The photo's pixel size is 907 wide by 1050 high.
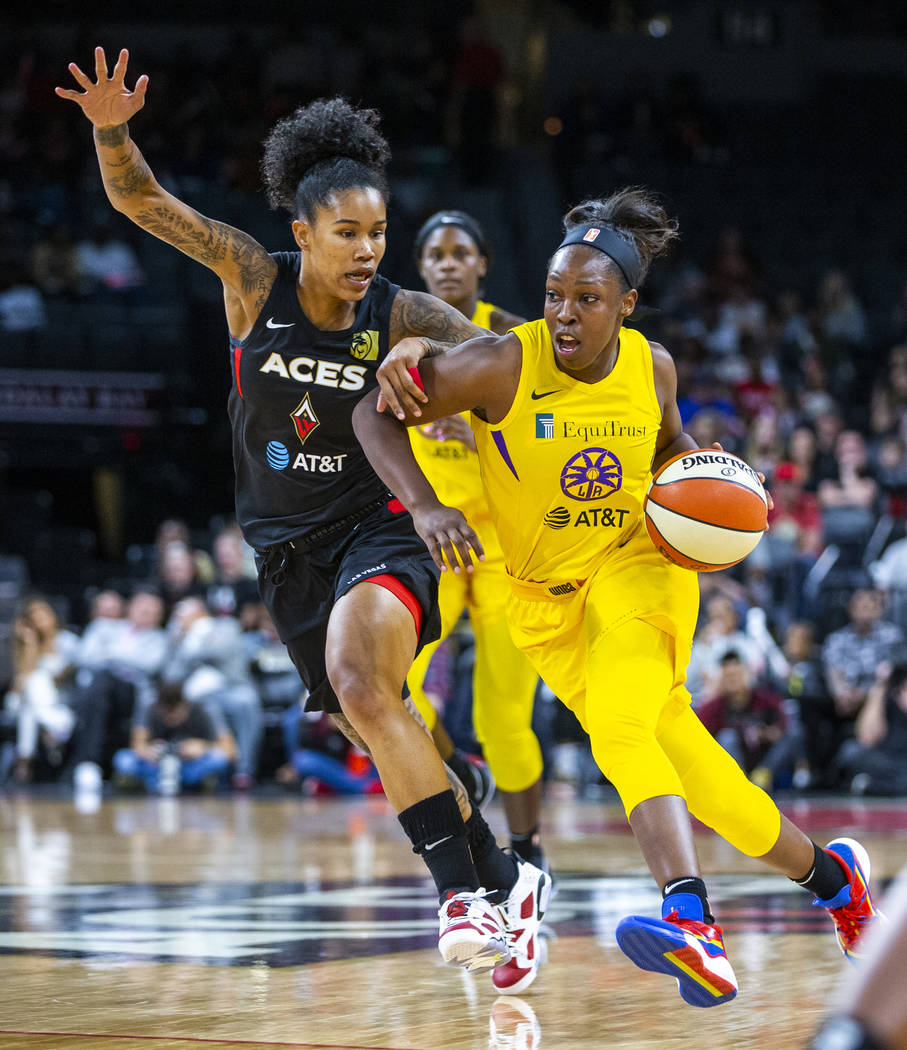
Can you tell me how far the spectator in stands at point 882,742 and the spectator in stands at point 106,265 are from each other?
8.06m

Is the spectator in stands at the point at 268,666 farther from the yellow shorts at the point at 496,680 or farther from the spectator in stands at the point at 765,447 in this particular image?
the yellow shorts at the point at 496,680

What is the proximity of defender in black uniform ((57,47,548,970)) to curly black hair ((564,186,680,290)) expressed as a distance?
411 mm

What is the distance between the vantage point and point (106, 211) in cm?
1526

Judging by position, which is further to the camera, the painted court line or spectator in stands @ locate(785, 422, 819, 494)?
spectator in stands @ locate(785, 422, 819, 494)

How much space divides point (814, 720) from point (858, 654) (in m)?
0.52

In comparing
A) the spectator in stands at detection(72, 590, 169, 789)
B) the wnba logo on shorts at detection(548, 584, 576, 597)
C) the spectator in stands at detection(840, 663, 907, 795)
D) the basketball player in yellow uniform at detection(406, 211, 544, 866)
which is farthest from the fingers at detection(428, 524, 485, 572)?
the spectator in stands at detection(72, 590, 169, 789)

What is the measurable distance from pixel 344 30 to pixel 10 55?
384 cm

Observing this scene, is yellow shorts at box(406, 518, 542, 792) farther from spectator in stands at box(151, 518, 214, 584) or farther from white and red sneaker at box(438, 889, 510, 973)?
spectator in stands at box(151, 518, 214, 584)

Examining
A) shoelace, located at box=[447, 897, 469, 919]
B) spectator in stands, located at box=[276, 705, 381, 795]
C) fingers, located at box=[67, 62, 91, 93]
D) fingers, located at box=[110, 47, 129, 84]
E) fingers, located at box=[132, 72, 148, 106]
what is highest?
fingers, located at box=[110, 47, 129, 84]

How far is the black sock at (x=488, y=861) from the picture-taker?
162 inches

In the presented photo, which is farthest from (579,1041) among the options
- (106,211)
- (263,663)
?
(106,211)

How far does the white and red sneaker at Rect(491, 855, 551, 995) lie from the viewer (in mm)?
3773

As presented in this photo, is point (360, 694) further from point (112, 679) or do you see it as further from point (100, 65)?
point (112, 679)

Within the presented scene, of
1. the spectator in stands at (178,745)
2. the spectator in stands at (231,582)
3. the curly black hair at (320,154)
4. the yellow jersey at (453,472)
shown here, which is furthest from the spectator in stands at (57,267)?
the curly black hair at (320,154)
